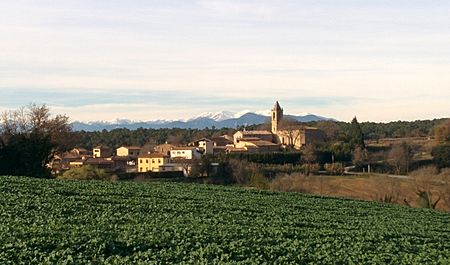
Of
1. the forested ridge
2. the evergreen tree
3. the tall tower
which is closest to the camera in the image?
the evergreen tree

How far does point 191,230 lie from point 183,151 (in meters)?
80.3

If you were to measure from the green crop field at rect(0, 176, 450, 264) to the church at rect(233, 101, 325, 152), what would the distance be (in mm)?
73121

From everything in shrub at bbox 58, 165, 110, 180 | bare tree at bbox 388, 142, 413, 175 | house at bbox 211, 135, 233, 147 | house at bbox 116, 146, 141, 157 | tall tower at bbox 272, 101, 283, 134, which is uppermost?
tall tower at bbox 272, 101, 283, 134

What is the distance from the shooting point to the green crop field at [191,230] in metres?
15.7

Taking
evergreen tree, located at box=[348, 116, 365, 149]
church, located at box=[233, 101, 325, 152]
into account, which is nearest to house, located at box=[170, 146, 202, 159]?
church, located at box=[233, 101, 325, 152]

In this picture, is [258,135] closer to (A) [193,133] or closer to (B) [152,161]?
(A) [193,133]

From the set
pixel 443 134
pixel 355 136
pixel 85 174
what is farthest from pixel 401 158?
pixel 85 174

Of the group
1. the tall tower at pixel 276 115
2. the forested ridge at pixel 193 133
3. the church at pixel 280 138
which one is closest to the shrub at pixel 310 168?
the church at pixel 280 138

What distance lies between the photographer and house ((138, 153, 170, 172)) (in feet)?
296

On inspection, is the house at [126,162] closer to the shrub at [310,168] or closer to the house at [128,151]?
the house at [128,151]

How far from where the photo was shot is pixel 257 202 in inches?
1287

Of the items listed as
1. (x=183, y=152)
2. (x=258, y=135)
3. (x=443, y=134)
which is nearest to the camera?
(x=183, y=152)

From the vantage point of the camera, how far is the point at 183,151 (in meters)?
99.7

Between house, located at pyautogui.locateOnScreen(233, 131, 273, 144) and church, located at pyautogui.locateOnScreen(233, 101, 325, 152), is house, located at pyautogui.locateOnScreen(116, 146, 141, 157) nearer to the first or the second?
church, located at pyautogui.locateOnScreen(233, 101, 325, 152)
